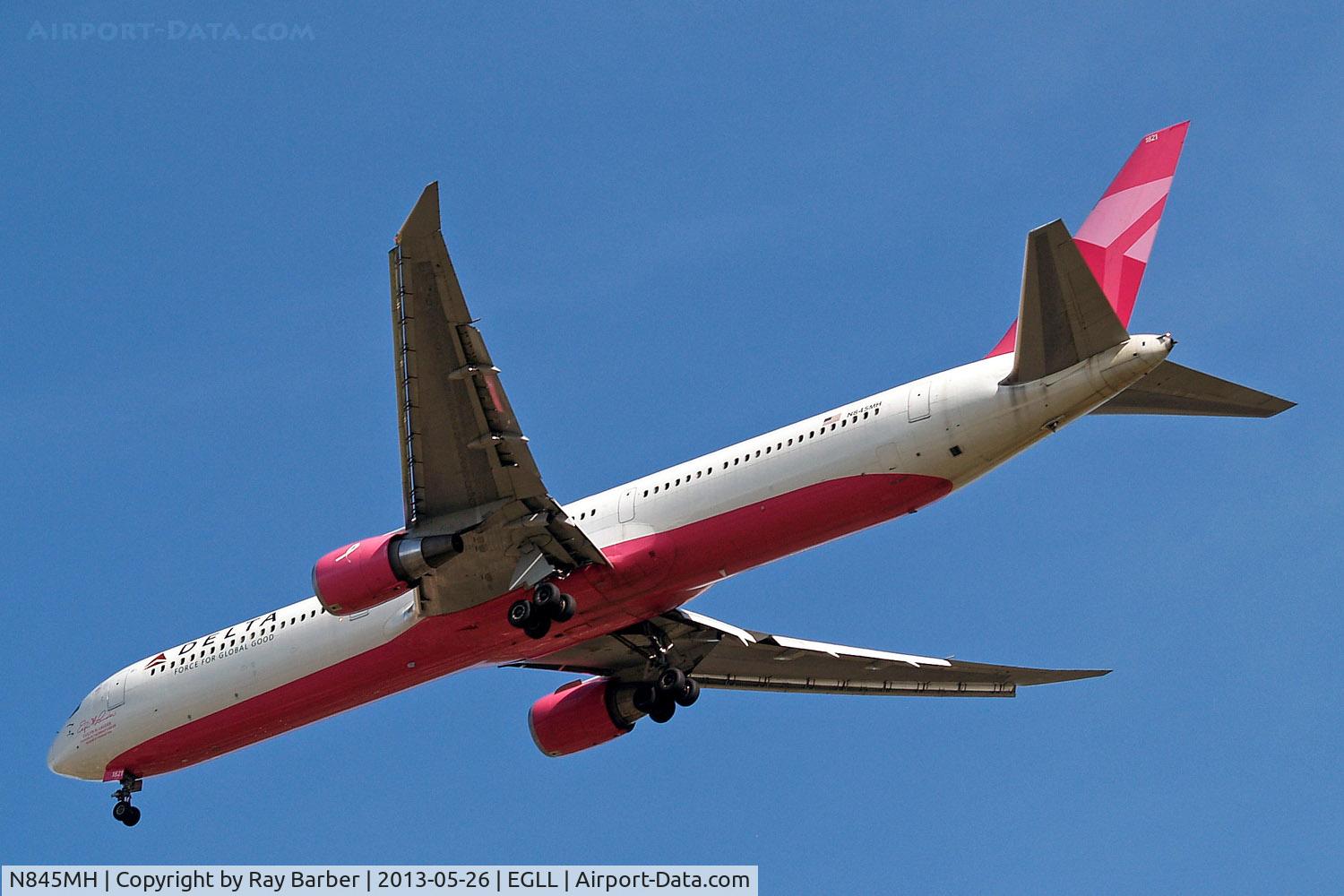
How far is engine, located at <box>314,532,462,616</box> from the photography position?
1158 inches

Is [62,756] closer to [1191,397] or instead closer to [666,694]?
[666,694]

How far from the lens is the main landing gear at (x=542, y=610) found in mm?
30031

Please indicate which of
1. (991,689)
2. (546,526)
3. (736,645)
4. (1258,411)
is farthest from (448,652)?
(1258,411)

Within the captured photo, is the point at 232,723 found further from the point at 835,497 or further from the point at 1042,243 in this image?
the point at 1042,243

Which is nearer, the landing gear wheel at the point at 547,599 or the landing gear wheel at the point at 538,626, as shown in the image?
the landing gear wheel at the point at 547,599

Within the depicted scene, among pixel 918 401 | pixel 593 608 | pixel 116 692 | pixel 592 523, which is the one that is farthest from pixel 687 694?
pixel 116 692

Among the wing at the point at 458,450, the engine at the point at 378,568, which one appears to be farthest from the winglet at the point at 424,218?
the engine at the point at 378,568

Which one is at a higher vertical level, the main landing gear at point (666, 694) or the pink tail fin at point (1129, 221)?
the pink tail fin at point (1129, 221)

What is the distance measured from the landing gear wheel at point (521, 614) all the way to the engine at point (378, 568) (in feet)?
5.01

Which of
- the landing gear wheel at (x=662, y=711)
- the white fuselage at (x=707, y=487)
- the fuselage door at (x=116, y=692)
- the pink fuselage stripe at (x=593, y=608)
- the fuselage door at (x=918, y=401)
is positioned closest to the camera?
the white fuselage at (x=707, y=487)

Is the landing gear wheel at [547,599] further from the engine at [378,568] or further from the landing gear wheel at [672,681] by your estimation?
the landing gear wheel at [672,681]

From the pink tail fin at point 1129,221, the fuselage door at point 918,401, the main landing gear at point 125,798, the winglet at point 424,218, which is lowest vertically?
the main landing gear at point 125,798

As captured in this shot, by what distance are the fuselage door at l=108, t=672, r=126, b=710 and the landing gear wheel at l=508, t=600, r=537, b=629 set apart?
9.78 metres

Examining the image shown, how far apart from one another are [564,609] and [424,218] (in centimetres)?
761
